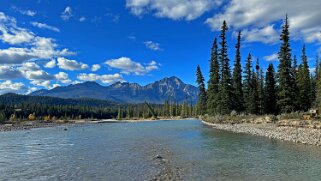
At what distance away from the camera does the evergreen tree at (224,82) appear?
72.6 metres

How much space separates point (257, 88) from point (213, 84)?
12215 millimetres

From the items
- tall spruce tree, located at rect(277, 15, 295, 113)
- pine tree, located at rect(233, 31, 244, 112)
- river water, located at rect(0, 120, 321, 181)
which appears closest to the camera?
river water, located at rect(0, 120, 321, 181)

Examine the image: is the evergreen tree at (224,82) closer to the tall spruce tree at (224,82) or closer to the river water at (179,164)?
the tall spruce tree at (224,82)

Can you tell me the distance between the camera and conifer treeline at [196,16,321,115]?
2414 inches

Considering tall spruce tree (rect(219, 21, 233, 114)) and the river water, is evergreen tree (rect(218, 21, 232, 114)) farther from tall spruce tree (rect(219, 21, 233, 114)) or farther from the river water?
the river water

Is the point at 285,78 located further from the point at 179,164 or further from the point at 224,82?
the point at 179,164

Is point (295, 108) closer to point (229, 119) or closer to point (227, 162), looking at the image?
point (229, 119)

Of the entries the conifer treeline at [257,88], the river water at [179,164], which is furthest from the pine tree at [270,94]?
the river water at [179,164]

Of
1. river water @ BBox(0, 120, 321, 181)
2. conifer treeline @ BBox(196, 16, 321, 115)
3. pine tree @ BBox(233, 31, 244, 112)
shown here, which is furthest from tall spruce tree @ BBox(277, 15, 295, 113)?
river water @ BBox(0, 120, 321, 181)

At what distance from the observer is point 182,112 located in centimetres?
17900

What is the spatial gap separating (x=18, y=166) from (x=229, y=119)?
48342mm

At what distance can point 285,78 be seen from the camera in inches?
2403

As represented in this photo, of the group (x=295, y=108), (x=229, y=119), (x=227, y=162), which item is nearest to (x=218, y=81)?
(x=229, y=119)

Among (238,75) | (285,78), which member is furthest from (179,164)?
(238,75)
